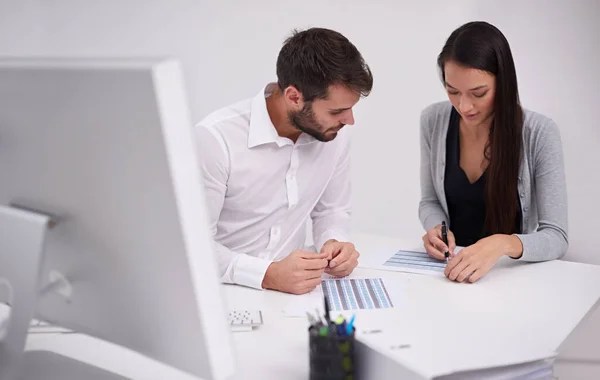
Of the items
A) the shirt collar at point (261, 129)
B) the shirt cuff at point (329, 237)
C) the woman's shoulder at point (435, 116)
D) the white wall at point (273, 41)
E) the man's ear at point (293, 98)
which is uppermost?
the white wall at point (273, 41)

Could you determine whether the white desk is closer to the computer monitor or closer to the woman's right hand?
the woman's right hand

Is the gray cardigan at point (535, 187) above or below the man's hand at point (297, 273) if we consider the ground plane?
above

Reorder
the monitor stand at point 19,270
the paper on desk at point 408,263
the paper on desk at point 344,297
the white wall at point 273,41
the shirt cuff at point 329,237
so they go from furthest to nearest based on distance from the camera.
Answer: the white wall at point 273,41
the shirt cuff at point 329,237
the paper on desk at point 408,263
the paper on desk at point 344,297
the monitor stand at point 19,270

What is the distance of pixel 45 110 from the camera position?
84 centimetres

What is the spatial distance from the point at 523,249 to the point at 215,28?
224 cm

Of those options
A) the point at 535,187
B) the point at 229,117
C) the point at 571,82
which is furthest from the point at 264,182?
the point at 571,82

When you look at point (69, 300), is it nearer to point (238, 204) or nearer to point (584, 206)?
point (238, 204)

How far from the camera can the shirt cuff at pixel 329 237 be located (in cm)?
202

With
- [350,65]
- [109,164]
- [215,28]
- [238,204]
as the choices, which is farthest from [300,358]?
[215,28]

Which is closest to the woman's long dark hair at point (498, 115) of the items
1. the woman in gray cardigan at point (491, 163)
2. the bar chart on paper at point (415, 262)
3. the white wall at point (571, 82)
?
the woman in gray cardigan at point (491, 163)

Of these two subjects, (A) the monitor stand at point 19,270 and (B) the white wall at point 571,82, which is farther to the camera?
(B) the white wall at point 571,82

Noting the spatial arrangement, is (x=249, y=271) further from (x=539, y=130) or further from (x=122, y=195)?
(x=539, y=130)

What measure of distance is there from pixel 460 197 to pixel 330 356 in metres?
1.34

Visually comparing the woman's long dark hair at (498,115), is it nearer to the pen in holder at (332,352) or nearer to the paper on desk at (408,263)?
the paper on desk at (408,263)
